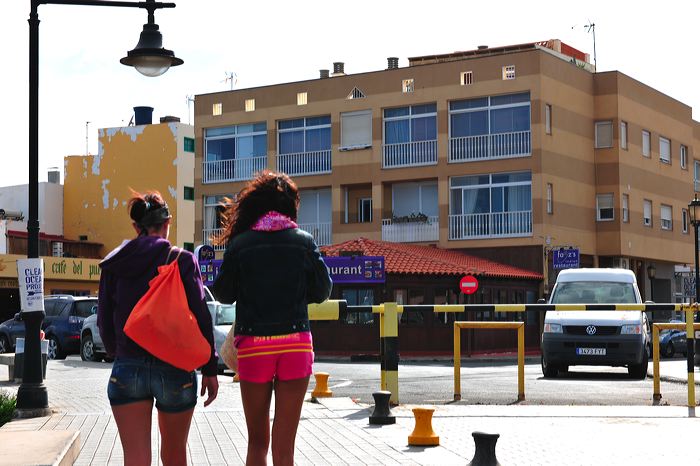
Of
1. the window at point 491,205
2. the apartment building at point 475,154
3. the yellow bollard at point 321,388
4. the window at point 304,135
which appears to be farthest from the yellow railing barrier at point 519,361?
the window at point 304,135

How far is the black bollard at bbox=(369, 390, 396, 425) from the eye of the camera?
37.3ft

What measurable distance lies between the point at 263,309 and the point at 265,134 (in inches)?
1787

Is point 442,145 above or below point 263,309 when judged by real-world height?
above

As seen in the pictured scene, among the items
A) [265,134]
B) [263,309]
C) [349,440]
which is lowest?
[349,440]

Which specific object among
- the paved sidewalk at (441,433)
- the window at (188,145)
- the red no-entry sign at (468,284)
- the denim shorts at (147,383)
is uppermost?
the window at (188,145)

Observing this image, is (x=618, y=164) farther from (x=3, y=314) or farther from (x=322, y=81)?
(x=3, y=314)

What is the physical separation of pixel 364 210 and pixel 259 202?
139ft

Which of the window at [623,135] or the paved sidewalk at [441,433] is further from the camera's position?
the window at [623,135]

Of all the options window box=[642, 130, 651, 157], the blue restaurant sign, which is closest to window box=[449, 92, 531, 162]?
the blue restaurant sign

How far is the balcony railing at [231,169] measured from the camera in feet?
168

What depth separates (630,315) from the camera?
852 inches

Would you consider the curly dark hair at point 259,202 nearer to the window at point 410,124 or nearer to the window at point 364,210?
the window at point 410,124

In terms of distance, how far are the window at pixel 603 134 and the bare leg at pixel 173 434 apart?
144 feet

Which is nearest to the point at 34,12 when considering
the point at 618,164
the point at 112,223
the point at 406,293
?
the point at 406,293
